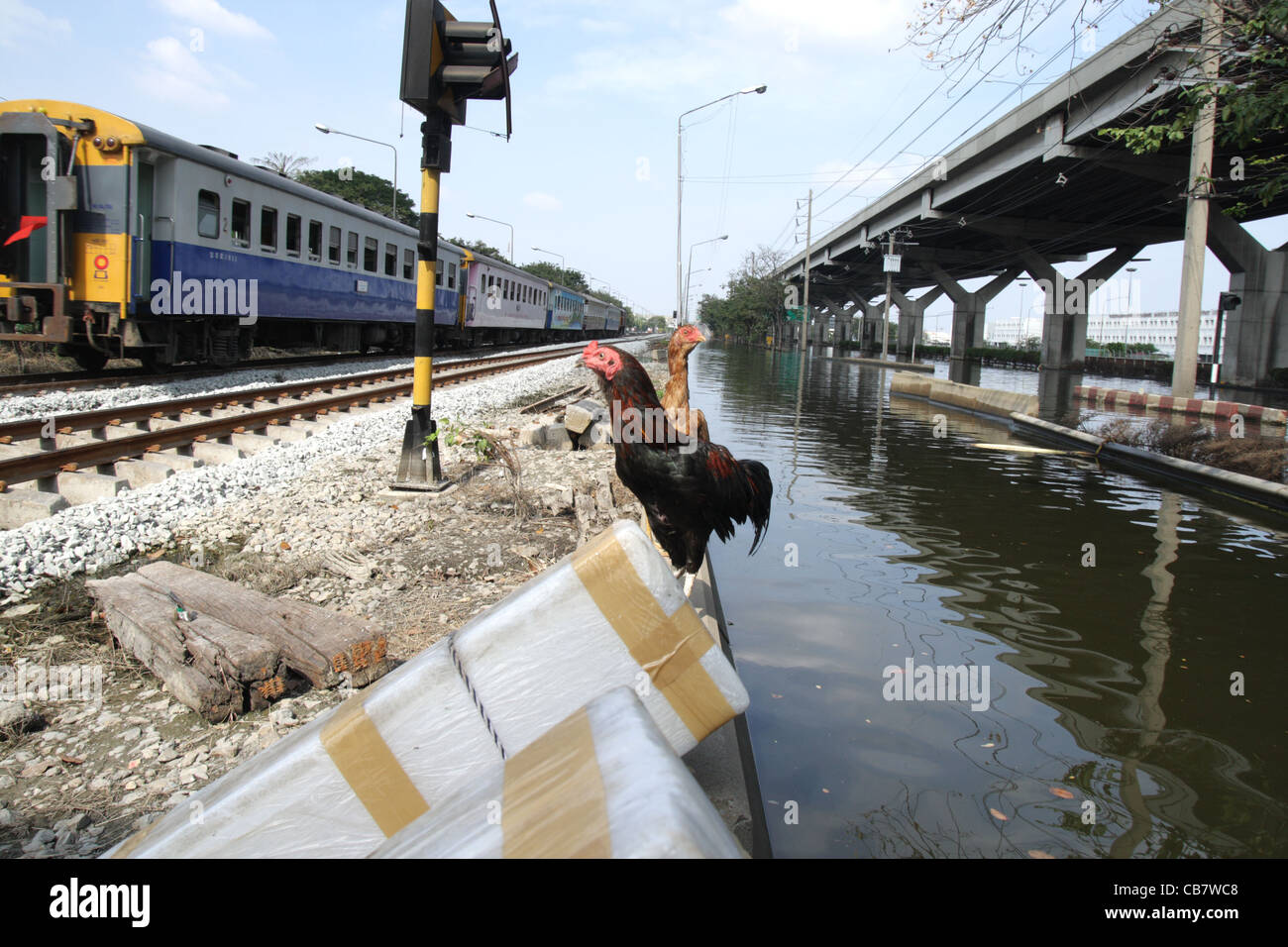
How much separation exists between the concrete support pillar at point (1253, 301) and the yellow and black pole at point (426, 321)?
1160 inches

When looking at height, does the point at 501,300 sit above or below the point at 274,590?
above

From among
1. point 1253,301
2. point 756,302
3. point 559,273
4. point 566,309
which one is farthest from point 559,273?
point 1253,301

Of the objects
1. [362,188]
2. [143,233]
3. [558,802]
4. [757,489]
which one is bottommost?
[558,802]

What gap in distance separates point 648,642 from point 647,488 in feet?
5.79

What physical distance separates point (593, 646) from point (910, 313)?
6620 cm

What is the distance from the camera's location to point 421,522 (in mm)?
5836

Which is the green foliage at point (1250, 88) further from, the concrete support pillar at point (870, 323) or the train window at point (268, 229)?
the concrete support pillar at point (870, 323)

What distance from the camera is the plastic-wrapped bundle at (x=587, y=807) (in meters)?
1.15

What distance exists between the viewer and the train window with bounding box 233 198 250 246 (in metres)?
12.4

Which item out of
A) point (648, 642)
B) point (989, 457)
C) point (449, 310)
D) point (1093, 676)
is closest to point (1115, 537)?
point (1093, 676)

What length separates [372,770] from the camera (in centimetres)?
179

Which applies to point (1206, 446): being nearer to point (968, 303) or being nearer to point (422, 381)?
point (422, 381)

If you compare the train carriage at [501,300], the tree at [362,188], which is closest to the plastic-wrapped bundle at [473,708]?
the train carriage at [501,300]
